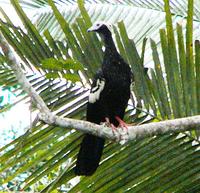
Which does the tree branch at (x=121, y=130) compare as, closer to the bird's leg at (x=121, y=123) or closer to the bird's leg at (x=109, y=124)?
the bird's leg at (x=109, y=124)

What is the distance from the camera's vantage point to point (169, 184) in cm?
275

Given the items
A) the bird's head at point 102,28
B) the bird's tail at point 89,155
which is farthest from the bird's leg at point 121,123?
the bird's head at point 102,28

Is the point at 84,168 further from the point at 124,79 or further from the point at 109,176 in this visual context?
the point at 124,79

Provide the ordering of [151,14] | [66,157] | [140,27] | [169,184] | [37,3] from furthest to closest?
[37,3] < [151,14] < [140,27] < [66,157] < [169,184]

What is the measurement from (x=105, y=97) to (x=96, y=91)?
0.29 meters

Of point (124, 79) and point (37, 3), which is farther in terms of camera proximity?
point (37, 3)

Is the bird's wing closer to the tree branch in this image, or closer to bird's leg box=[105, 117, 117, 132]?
bird's leg box=[105, 117, 117, 132]

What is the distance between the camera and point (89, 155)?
116 inches

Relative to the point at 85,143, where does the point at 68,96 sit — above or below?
above

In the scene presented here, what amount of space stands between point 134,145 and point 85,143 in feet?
1.00

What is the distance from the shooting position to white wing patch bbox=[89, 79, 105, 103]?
3084 millimetres

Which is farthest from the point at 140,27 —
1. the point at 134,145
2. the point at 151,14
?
the point at 134,145

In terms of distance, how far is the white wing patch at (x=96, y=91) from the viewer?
10.1ft

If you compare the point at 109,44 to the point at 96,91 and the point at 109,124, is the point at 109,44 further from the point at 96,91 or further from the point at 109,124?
the point at 109,124
